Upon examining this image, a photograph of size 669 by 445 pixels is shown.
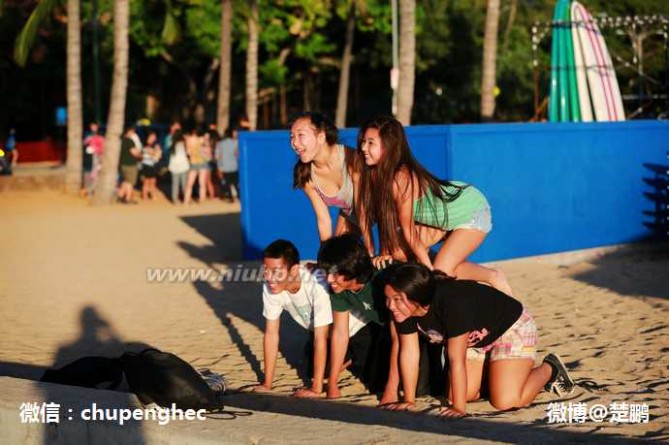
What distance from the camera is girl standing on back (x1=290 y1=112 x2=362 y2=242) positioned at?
25.9ft

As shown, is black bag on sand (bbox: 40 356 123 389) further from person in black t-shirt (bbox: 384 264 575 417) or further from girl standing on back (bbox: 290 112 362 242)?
person in black t-shirt (bbox: 384 264 575 417)

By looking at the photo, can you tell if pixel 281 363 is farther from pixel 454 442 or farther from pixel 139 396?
pixel 454 442

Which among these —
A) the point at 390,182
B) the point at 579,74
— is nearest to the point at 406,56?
the point at 579,74

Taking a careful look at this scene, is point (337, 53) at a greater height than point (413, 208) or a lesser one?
greater

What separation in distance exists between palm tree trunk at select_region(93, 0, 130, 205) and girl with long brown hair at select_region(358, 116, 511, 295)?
17750mm

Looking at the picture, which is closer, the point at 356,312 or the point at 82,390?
the point at 82,390

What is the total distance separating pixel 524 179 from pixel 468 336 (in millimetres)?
7292

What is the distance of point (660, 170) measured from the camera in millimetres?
15695

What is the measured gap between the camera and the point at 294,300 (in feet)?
25.7

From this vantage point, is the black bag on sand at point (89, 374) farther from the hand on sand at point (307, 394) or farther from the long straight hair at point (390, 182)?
the long straight hair at point (390, 182)

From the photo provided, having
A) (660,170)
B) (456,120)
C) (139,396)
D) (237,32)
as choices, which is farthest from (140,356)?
(456,120)

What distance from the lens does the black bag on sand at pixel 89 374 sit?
750 centimetres

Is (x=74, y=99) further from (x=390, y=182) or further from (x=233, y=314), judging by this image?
(x=390, y=182)

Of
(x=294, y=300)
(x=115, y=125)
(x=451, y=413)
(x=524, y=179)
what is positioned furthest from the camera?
(x=115, y=125)
